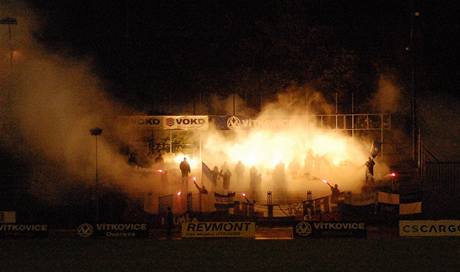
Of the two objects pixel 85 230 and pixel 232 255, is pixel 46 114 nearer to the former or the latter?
pixel 85 230

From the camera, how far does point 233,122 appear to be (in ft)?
88.0

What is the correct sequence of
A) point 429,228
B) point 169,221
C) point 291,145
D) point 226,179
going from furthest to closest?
point 291,145, point 226,179, point 169,221, point 429,228


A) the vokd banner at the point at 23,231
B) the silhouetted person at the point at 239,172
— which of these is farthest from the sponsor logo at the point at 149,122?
the vokd banner at the point at 23,231

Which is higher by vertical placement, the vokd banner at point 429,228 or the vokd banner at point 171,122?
the vokd banner at point 171,122

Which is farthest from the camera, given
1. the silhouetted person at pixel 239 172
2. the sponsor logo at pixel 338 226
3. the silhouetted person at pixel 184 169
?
the silhouetted person at pixel 239 172

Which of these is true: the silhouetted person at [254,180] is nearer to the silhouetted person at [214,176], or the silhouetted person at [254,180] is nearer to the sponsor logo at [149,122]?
the silhouetted person at [214,176]

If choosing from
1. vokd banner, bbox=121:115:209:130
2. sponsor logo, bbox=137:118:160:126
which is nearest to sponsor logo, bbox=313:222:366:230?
vokd banner, bbox=121:115:209:130

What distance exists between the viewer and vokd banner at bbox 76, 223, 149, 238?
64.9 feet

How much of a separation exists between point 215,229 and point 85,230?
14.1 feet

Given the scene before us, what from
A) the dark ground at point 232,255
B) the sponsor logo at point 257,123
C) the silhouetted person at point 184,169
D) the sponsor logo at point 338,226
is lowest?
the dark ground at point 232,255

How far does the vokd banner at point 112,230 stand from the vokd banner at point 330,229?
5158mm

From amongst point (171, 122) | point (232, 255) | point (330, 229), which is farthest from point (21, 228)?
point (330, 229)

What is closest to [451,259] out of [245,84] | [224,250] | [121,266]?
[224,250]

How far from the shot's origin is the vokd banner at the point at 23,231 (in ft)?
64.7
